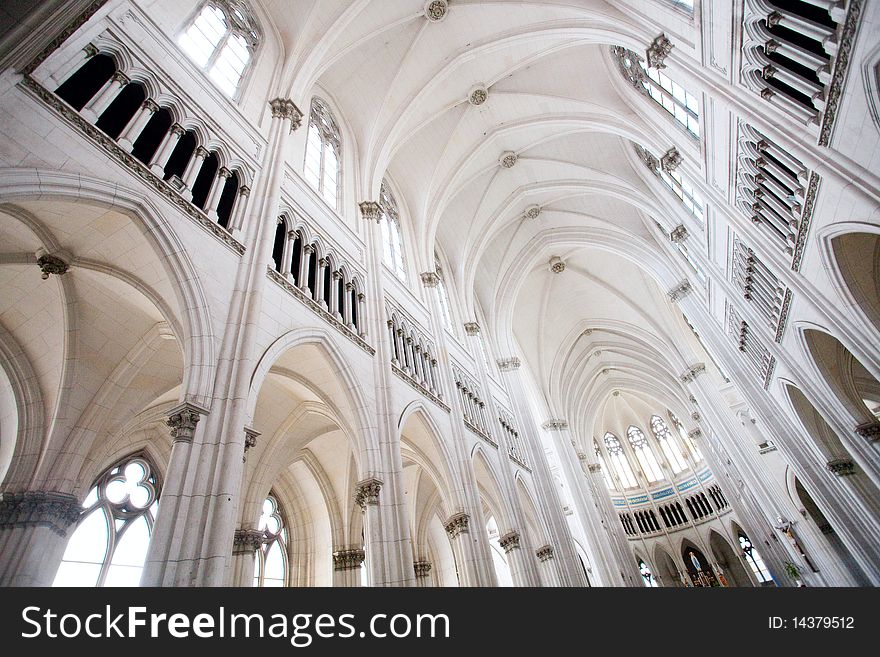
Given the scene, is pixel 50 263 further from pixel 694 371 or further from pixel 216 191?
pixel 694 371

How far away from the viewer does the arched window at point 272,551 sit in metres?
12.6

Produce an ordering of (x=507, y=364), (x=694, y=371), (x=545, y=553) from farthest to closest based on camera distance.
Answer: (x=694, y=371) → (x=507, y=364) → (x=545, y=553)

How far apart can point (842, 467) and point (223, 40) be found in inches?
753

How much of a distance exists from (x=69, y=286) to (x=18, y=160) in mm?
3371

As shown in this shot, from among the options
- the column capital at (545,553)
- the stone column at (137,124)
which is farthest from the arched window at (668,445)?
the stone column at (137,124)

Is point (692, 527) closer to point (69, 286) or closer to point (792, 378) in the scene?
point (792, 378)

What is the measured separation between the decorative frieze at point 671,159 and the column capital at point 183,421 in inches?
503

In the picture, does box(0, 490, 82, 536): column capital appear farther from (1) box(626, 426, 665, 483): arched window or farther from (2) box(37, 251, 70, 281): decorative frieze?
(1) box(626, 426, 665, 483): arched window

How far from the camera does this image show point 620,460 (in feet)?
135

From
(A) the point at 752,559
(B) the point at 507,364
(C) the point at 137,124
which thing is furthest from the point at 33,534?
(A) the point at 752,559

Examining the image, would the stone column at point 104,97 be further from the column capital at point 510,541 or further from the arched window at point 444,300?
the column capital at point 510,541

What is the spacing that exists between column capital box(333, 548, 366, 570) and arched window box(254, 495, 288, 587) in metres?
1.69

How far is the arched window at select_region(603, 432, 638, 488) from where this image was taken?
4009cm
